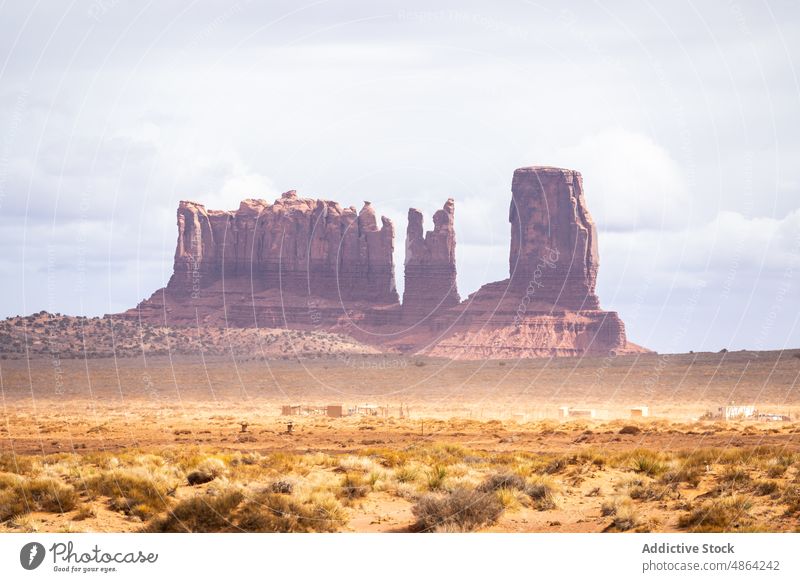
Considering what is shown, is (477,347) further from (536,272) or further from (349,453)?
(349,453)

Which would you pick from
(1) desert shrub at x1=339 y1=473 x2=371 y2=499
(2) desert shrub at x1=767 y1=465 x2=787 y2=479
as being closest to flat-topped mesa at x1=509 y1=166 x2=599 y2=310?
(2) desert shrub at x1=767 y1=465 x2=787 y2=479

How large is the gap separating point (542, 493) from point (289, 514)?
6.45m

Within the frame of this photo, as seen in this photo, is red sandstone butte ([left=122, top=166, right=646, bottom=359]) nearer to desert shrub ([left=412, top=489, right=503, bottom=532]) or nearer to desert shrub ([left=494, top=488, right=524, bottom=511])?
desert shrub ([left=494, top=488, right=524, bottom=511])

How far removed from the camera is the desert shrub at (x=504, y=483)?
25.9 metres

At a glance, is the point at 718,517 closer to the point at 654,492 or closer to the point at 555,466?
the point at 654,492

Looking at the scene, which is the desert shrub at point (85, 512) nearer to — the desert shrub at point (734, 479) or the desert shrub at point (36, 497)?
the desert shrub at point (36, 497)

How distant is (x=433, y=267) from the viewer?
639 feet

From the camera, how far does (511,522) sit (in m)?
23.5

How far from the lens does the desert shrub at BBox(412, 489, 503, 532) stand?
73.2 feet

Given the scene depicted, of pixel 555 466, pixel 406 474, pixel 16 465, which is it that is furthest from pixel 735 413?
pixel 16 465

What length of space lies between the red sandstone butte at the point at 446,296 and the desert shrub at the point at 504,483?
13405 cm

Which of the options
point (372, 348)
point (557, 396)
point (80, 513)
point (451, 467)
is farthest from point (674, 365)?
point (80, 513)

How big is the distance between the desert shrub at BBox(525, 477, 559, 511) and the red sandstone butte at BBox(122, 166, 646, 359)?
134m

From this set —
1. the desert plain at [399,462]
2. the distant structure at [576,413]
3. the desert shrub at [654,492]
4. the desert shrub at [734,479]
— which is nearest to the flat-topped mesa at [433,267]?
the desert plain at [399,462]
